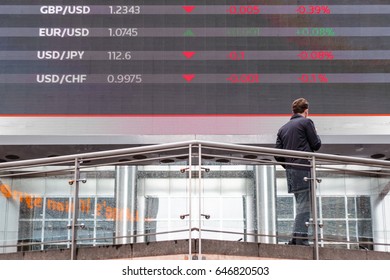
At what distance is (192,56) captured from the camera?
11.2m

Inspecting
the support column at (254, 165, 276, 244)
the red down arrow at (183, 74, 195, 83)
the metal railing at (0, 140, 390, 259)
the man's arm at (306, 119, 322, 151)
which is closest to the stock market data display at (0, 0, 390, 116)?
the red down arrow at (183, 74, 195, 83)

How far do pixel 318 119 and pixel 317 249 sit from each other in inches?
164

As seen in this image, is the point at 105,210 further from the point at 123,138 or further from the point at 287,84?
the point at 287,84

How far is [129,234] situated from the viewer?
23.3 feet

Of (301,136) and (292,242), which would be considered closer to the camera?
(292,242)

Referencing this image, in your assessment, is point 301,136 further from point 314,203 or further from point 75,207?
point 75,207

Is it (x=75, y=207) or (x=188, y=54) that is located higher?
(x=188, y=54)

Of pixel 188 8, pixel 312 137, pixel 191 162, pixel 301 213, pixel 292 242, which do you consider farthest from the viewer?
pixel 188 8

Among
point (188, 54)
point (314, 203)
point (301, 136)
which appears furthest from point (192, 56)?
point (314, 203)

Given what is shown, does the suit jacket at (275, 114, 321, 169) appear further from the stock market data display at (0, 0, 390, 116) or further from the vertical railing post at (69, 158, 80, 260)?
the stock market data display at (0, 0, 390, 116)

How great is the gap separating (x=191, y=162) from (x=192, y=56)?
445cm

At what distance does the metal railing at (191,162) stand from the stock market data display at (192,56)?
3523 millimetres

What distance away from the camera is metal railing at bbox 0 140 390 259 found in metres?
7.07

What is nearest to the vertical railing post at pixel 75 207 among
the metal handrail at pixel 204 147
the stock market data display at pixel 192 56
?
the metal handrail at pixel 204 147
